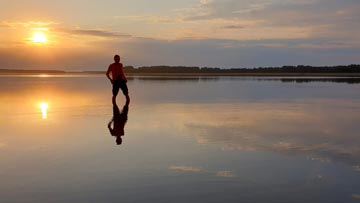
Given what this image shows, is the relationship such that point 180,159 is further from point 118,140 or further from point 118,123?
point 118,123

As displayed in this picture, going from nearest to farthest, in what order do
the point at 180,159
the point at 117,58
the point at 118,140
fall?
the point at 180,159 → the point at 118,140 → the point at 117,58

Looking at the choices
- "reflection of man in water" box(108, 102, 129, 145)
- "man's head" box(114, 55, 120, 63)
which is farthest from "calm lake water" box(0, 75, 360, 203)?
"man's head" box(114, 55, 120, 63)

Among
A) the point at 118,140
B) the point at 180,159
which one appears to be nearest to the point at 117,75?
the point at 118,140

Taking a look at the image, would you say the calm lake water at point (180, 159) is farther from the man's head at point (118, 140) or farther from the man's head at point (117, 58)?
the man's head at point (117, 58)

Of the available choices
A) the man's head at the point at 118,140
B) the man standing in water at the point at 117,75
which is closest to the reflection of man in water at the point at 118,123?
the man's head at the point at 118,140

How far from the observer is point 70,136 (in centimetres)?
851

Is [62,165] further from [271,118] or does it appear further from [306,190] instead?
[271,118]

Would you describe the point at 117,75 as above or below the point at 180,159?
above

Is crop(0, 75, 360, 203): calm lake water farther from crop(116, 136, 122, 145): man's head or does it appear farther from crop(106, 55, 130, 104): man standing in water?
crop(106, 55, 130, 104): man standing in water

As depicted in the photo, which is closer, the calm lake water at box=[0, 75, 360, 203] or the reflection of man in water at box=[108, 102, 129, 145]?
the calm lake water at box=[0, 75, 360, 203]

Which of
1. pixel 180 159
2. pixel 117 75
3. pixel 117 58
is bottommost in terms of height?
pixel 180 159

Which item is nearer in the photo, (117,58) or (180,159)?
(180,159)

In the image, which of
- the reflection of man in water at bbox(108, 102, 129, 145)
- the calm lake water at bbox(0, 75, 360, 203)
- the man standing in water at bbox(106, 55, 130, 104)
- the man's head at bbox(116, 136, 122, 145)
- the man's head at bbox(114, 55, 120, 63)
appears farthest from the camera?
the man's head at bbox(114, 55, 120, 63)

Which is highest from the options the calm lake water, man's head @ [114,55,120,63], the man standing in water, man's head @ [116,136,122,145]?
man's head @ [114,55,120,63]
